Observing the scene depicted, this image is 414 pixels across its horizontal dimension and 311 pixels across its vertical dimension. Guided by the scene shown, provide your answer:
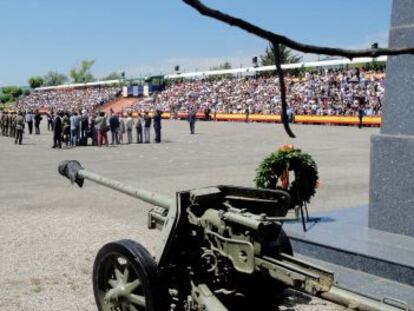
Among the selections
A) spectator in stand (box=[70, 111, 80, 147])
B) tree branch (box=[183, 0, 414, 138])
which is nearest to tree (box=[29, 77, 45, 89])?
spectator in stand (box=[70, 111, 80, 147])

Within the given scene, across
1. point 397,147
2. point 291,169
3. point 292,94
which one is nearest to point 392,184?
point 397,147

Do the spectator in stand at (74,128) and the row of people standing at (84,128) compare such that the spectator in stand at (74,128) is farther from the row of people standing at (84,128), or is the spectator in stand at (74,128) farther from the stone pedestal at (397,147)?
the stone pedestal at (397,147)

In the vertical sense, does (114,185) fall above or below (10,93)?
below

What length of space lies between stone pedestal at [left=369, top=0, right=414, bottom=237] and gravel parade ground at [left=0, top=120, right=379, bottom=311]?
181cm

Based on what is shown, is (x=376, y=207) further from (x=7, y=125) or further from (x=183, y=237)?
(x=7, y=125)

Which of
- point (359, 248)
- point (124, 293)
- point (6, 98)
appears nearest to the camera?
point (124, 293)

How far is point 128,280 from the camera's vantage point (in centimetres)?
464

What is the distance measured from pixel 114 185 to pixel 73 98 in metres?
83.0

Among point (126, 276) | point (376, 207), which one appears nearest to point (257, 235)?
point (126, 276)

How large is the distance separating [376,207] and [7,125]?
30.5m

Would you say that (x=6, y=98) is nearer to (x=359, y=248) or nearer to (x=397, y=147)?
(x=397, y=147)

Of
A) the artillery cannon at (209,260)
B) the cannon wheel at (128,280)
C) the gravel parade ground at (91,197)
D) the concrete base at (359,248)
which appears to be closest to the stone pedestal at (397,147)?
the concrete base at (359,248)

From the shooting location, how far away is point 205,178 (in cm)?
1445

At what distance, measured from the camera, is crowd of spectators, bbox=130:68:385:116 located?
39.6 m
